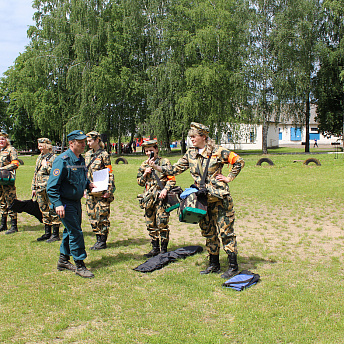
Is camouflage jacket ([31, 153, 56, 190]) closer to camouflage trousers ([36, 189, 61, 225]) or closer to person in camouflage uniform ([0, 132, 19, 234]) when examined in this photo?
camouflage trousers ([36, 189, 61, 225])

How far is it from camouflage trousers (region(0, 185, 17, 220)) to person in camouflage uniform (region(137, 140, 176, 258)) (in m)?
3.75

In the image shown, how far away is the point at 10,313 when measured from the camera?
432 cm

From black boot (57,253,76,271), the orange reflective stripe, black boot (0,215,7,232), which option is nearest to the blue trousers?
black boot (57,253,76,271)

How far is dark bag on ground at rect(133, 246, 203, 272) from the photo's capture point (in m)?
5.84

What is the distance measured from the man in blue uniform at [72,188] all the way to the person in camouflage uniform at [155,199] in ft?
3.79

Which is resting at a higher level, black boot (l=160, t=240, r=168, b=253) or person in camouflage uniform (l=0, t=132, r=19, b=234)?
person in camouflage uniform (l=0, t=132, r=19, b=234)

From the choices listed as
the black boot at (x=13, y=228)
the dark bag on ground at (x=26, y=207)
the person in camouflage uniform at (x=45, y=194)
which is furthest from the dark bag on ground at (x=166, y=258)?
the black boot at (x=13, y=228)

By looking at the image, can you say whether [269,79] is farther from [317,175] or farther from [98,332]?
[98,332]

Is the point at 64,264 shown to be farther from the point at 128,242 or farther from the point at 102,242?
the point at 128,242

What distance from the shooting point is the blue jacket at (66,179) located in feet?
17.7

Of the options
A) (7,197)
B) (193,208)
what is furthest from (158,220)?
(7,197)

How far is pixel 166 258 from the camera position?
617cm

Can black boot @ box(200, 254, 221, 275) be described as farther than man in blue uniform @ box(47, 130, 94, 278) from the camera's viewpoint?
Yes

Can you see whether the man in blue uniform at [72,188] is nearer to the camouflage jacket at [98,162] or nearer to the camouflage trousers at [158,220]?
the camouflage jacket at [98,162]
